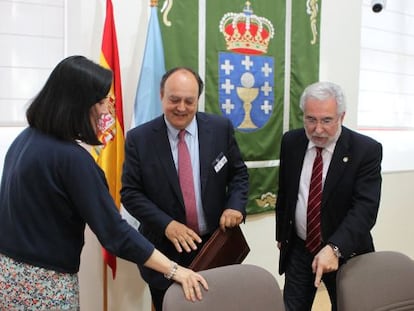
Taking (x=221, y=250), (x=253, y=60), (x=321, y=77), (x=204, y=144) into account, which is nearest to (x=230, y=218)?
(x=221, y=250)

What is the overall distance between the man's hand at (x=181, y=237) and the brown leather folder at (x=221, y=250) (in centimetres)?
5

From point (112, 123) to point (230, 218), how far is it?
36.6 inches

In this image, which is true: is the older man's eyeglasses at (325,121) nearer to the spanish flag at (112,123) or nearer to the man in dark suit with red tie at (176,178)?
the man in dark suit with red tie at (176,178)

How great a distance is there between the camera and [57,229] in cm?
122

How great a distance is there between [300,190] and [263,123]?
3.74ft

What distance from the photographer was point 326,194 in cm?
172

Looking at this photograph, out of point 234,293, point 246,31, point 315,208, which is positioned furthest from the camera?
point 246,31

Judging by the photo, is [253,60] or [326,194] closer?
[326,194]

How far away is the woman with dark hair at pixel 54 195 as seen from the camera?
118cm

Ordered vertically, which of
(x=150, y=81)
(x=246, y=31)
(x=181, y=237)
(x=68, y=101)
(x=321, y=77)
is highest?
(x=246, y=31)

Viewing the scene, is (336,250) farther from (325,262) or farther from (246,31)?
(246,31)

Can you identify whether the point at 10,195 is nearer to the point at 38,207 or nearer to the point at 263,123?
the point at 38,207

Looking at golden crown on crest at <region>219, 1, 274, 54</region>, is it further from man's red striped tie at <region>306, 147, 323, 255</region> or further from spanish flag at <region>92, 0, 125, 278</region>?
man's red striped tie at <region>306, 147, 323, 255</region>

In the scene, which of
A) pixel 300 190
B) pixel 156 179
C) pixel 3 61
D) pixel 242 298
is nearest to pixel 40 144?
pixel 156 179
